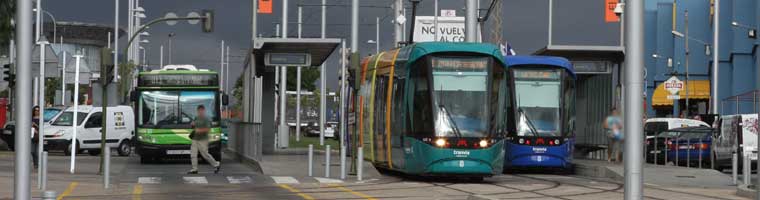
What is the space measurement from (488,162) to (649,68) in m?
72.0

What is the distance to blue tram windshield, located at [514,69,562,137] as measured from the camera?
31656mm

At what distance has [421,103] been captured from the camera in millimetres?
26203

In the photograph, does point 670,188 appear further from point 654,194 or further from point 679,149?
point 679,149

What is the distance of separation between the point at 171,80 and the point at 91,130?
9.50 meters

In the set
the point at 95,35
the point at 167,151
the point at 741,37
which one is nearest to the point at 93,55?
the point at 95,35

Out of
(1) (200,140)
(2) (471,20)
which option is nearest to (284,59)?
(2) (471,20)

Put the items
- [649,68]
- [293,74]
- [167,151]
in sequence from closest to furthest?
[167,151] → [649,68] → [293,74]

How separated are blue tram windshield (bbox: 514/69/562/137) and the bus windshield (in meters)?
9.85

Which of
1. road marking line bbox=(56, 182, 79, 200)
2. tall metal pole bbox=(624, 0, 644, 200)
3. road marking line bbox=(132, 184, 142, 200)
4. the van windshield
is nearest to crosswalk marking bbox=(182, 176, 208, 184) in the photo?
road marking line bbox=(132, 184, 142, 200)

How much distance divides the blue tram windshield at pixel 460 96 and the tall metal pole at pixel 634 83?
45.3 ft

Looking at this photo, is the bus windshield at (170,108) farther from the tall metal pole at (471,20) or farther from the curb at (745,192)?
the curb at (745,192)

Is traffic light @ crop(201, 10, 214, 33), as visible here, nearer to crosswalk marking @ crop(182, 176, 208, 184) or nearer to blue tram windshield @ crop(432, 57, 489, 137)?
crosswalk marking @ crop(182, 176, 208, 184)

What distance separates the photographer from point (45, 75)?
23.9 metres

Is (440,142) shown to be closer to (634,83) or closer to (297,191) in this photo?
(297,191)
